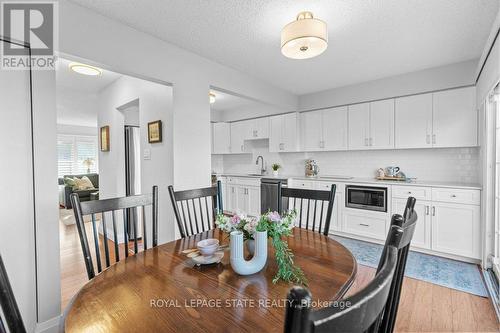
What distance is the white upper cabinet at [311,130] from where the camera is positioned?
4676 mm

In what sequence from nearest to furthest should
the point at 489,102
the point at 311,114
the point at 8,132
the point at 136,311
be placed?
the point at 136,311 < the point at 8,132 < the point at 489,102 < the point at 311,114

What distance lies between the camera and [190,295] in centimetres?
94

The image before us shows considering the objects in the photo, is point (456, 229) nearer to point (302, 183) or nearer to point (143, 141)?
point (302, 183)

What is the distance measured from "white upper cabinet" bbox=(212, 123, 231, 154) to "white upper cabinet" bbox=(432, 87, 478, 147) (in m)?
4.15

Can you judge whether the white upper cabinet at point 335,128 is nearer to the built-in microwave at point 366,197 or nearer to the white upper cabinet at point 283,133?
the white upper cabinet at point 283,133

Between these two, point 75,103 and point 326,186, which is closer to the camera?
point 326,186

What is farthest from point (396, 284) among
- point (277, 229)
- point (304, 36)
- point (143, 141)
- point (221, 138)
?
point (221, 138)

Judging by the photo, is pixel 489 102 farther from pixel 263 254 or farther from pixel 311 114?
pixel 263 254

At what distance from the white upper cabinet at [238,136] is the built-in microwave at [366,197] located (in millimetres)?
2774

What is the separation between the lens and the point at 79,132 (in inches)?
360

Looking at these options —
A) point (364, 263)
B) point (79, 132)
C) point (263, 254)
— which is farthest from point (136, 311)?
point (79, 132)

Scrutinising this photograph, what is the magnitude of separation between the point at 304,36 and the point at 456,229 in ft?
9.87

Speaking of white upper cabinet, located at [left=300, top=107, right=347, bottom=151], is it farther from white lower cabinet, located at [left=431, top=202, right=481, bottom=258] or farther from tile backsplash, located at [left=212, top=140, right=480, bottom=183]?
white lower cabinet, located at [left=431, top=202, right=481, bottom=258]

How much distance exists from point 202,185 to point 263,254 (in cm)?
197
